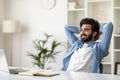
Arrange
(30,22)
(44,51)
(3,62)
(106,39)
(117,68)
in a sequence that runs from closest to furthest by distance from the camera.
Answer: (3,62), (106,39), (117,68), (44,51), (30,22)

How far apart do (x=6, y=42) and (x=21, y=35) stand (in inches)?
15.5

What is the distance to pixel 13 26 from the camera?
4.84m

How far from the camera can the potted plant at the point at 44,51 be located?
468 centimetres

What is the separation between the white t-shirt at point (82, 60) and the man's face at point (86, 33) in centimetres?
11

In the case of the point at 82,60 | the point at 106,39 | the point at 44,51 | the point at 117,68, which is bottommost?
the point at 117,68

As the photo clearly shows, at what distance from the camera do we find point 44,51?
4637 mm

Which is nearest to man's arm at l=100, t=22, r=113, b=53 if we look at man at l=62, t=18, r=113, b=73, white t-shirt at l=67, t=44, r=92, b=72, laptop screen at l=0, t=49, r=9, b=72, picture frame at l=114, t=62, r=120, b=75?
man at l=62, t=18, r=113, b=73

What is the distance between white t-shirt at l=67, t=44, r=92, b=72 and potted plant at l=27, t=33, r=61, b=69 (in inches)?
74.5

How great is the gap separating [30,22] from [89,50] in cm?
266

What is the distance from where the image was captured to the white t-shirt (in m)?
2.71

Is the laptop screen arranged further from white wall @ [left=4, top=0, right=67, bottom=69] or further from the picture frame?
white wall @ [left=4, top=0, right=67, bottom=69]

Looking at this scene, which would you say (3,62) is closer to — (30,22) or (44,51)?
(44,51)

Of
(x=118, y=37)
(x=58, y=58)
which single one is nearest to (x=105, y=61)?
(x=118, y=37)

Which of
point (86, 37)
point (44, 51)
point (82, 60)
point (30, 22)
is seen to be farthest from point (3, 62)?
point (30, 22)
